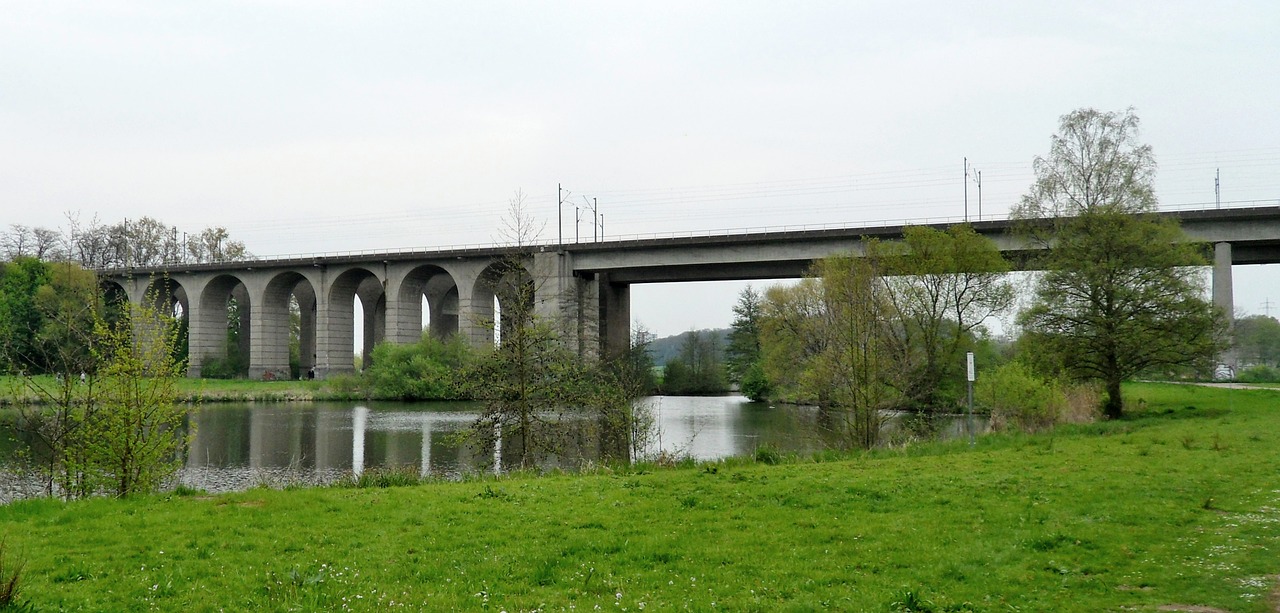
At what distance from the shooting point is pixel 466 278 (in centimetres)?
6738

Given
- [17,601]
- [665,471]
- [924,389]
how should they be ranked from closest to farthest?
1. [17,601]
2. [665,471]
3. [924,389]

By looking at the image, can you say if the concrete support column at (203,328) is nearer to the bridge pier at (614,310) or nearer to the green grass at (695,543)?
the bridge pier at (614,310)

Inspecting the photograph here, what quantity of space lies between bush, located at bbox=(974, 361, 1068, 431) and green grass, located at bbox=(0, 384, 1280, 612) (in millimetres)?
12669

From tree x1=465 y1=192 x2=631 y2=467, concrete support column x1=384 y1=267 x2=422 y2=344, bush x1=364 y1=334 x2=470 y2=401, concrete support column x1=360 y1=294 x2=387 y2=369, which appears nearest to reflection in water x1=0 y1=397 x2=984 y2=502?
tree x1=465 y1=192 x2=631 y2=467

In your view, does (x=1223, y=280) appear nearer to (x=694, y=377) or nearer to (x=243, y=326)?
(x=694, y=377)

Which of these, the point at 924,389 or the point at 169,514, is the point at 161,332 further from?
the point at 924,389

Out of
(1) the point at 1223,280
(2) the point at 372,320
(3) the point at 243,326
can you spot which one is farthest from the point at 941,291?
(3) the point at 243,326

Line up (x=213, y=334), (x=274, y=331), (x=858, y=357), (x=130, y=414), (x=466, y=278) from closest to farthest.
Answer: (x=130, y=414) → (x=858, y=357) → (x=466, y=278) → (x=274, y=331) → (x=213, y=334)

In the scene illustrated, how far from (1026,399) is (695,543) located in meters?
21.9

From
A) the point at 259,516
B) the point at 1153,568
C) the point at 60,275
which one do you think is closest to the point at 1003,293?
the point at 1153,568

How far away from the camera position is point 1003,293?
37.1 metres

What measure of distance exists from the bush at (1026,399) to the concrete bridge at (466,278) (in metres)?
14.5

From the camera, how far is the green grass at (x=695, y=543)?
7234 mm

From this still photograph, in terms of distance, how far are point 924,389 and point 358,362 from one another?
95.5 m
